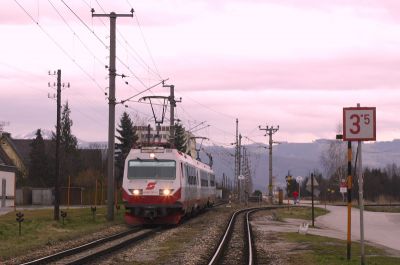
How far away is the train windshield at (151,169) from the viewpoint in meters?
29.6

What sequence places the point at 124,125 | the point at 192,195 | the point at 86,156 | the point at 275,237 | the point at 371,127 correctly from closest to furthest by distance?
1. the point at 371,127
2. the point at 275,237
3. the point at 192,195
4. the point at 124,125
5. the point at 86,156

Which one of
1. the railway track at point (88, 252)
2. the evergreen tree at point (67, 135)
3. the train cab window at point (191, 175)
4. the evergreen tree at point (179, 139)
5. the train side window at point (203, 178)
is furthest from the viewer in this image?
the evergreen tree at point (67, 135)

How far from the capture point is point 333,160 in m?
114

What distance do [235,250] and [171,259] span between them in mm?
3145

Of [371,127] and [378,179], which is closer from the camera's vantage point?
[371,127]

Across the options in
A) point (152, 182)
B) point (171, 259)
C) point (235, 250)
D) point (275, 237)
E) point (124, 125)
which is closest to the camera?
point (171, 259)

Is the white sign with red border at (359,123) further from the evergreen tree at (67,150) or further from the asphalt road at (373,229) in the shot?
the evergreen tree at (67,150)

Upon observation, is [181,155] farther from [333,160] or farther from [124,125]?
[333,160]

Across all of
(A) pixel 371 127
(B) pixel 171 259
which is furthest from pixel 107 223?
(A) pixel 371 127

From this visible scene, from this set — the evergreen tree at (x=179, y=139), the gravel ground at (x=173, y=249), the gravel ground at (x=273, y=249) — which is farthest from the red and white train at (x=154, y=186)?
the evergreen tree at (x=179, y=139)

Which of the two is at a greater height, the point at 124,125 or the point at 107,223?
the point at 124,125

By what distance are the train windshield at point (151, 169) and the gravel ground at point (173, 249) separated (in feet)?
10.2

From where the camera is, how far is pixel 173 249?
19.5 m

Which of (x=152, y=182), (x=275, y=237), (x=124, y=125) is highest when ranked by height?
(x=124, y=125)
